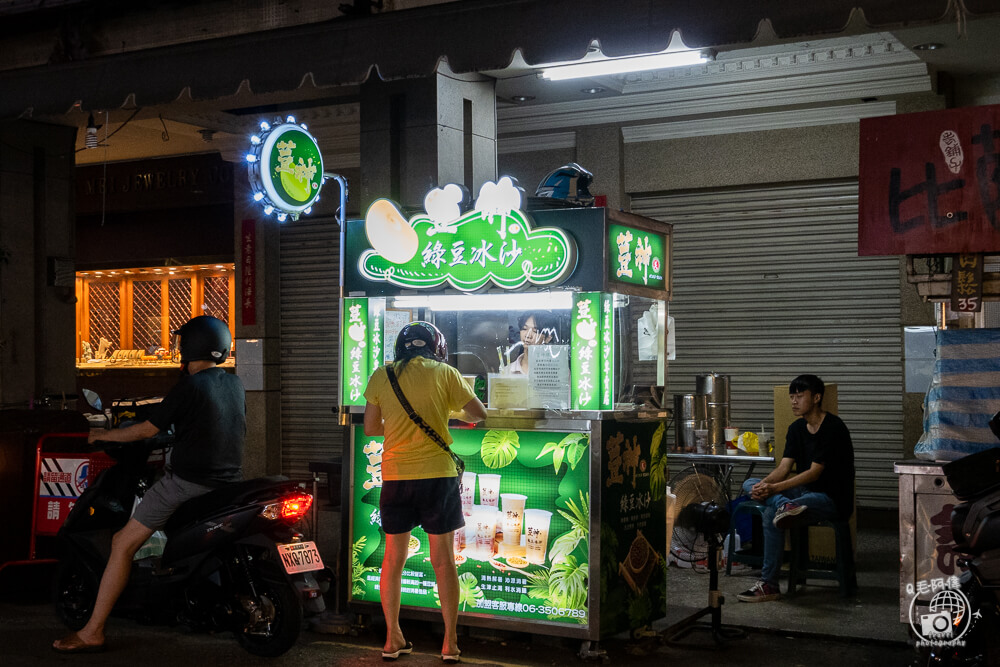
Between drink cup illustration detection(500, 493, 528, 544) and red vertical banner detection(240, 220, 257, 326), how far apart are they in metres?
7.86

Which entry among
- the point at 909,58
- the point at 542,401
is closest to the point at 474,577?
the point at 542,401

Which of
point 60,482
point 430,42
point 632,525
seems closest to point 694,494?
point 632,525

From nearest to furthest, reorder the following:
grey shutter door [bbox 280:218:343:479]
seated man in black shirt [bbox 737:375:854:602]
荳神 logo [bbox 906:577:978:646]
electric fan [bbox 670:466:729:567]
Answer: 1. 荳神 logo [bbox 906:577:978:646]
2. seated man in black shirt [bbox 737:375:854:602]
3. electric fan [bbox 670:466:729:567]
4. grey shutter door [bbox 280:218:343:479]

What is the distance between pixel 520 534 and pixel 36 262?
7637 mm

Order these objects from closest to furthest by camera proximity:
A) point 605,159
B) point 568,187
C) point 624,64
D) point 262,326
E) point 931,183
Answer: point 931,183 < point 568,187 < point 624,64 < point 605,159 < point 262,326

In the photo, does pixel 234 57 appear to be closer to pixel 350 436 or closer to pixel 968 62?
pixel 350 436

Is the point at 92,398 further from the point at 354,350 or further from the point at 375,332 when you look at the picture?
the point at 375,332

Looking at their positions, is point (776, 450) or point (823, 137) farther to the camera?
point (823, 137)

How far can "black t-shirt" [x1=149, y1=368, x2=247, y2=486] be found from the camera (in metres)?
6.14

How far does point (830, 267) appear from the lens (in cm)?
1069

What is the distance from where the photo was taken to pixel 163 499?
609cm

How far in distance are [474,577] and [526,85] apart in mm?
5934

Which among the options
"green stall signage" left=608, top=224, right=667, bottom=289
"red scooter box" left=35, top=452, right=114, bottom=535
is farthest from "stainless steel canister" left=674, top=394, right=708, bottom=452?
"red scooter box" left=35, top=452, right=114, bottom=535

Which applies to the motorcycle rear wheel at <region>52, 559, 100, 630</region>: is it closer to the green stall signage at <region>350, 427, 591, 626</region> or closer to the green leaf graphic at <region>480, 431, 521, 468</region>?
the green stall signage at <region>350, 427, 591, 626</region>
